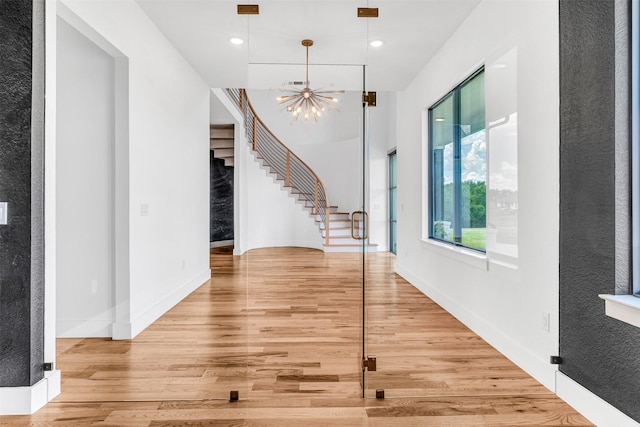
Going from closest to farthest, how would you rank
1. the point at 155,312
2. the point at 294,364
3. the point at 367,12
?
the point at 294,364 < the point at 367,12 < the point at 155,312

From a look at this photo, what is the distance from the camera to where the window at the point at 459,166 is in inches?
120

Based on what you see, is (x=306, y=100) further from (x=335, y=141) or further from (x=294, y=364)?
(x=294, y=364)

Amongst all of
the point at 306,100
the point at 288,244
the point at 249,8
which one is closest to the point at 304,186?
the point at 288,244

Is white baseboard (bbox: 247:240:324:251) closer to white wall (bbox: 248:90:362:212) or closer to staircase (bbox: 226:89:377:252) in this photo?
staircase (bbox: 226:89:377:252)

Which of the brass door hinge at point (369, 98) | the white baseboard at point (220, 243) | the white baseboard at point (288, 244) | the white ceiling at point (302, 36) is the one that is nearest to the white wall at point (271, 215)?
the white baseboard at point (288, 244)

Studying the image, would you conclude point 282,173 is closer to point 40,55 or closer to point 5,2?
point 40,55

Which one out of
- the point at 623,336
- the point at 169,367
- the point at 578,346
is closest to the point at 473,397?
the point at 578,346

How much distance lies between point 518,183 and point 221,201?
1.95 m

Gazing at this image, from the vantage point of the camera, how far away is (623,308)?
1576 mm

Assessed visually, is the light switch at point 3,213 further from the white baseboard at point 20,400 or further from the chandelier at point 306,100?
the chandelier at point 306,100

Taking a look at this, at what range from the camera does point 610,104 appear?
1.69 metres

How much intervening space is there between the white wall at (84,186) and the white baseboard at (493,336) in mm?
2161

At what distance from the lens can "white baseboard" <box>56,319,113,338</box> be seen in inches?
92.1

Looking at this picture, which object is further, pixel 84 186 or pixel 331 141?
pixel 84 186
